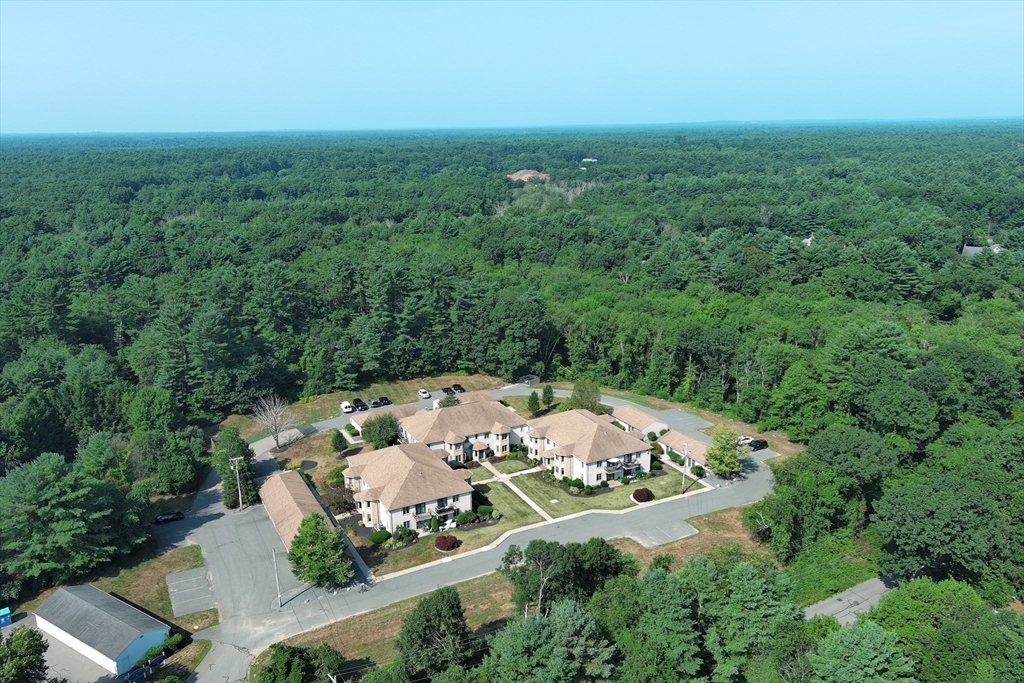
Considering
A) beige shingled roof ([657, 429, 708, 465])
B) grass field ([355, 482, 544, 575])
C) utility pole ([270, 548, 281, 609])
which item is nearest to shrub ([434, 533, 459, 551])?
grass field ([355, 482, 544, 575])

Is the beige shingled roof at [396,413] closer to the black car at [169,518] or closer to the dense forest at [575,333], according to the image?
the dense forest at [575,333]

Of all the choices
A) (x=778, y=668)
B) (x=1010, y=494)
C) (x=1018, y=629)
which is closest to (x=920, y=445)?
(x=1010, y=494)

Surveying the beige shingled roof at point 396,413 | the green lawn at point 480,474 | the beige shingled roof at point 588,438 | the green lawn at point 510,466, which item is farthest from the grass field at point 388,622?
the beige shingled roof at point 396,413

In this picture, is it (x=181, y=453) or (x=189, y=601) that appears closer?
(x=189, y=601)

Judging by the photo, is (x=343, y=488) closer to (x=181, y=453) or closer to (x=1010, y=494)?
(x=181, y=453)

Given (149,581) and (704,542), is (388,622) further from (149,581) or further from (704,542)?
(704,542)

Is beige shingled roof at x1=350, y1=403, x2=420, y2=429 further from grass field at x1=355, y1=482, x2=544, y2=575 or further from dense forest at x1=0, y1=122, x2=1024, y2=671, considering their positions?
grass field at x1=355, y1=482, x2=544, y2=575

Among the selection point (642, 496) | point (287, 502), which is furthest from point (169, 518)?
point (642, 496)
